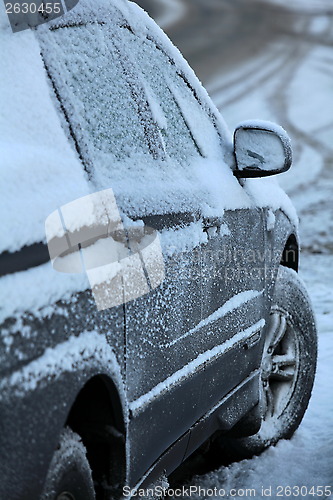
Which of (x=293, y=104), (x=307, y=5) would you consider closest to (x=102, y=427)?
(x=293, y=104)

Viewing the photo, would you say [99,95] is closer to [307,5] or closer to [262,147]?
[262,147]

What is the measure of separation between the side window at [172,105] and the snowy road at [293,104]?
4.81ft

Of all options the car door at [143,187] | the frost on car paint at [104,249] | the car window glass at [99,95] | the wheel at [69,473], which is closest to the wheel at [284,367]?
the car door at [143,187]

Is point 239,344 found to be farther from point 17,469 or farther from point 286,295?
point 17,469

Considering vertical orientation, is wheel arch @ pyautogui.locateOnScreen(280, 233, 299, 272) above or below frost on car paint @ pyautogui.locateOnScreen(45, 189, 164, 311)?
below

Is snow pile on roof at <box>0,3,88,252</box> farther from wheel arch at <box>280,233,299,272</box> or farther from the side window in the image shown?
wheel arch at <box>280,233,299,272</box>

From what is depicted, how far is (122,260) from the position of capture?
2.38 metres

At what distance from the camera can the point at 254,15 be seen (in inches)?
1693

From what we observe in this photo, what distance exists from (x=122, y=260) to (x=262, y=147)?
1264mm

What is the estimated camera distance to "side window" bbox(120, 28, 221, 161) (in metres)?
3.12

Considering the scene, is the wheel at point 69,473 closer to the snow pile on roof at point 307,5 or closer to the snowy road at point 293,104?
the snowy road at point 293,104

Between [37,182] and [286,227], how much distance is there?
86.7 inches

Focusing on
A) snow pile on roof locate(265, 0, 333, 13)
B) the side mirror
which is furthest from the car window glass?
snow pile on roof locate(265, 0, 333, 13)

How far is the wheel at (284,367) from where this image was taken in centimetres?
403
